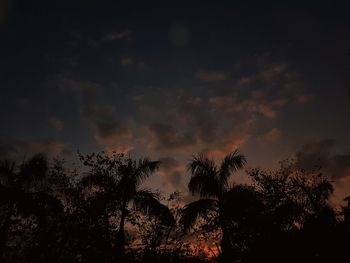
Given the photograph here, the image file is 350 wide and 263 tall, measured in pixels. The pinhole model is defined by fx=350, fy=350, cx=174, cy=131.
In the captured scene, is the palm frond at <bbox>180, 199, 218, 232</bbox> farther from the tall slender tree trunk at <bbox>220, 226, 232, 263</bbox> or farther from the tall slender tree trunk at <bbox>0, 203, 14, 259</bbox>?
the tall slender tree trunk at <bbox>0, 203, 14, 259</bbox>

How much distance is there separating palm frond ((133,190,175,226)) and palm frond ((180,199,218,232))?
0.72 m

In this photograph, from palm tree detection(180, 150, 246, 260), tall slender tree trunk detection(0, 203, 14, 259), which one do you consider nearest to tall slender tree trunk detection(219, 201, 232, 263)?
palm tree detection(180, 150, 246, 260)

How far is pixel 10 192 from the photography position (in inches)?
819

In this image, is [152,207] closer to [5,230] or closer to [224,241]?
[224,241]

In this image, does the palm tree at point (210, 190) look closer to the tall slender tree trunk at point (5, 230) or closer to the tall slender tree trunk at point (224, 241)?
the tall slender tree trunk at point (224, 241)

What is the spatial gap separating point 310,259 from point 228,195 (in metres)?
5.45

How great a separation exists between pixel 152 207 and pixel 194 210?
234 centimetres

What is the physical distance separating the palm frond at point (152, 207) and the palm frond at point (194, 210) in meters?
0.72

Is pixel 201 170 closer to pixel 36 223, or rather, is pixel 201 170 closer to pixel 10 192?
pixel 36 223

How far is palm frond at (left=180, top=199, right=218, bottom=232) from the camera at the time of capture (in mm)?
19203

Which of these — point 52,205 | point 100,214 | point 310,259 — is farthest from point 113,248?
point 310,259

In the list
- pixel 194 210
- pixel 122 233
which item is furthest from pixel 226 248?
pixel 122 233

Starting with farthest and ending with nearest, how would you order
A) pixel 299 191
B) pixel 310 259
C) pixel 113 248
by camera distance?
pixel 299 191 < pixel 113 248 < pixel 310 259

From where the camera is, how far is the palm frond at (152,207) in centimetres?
1898
